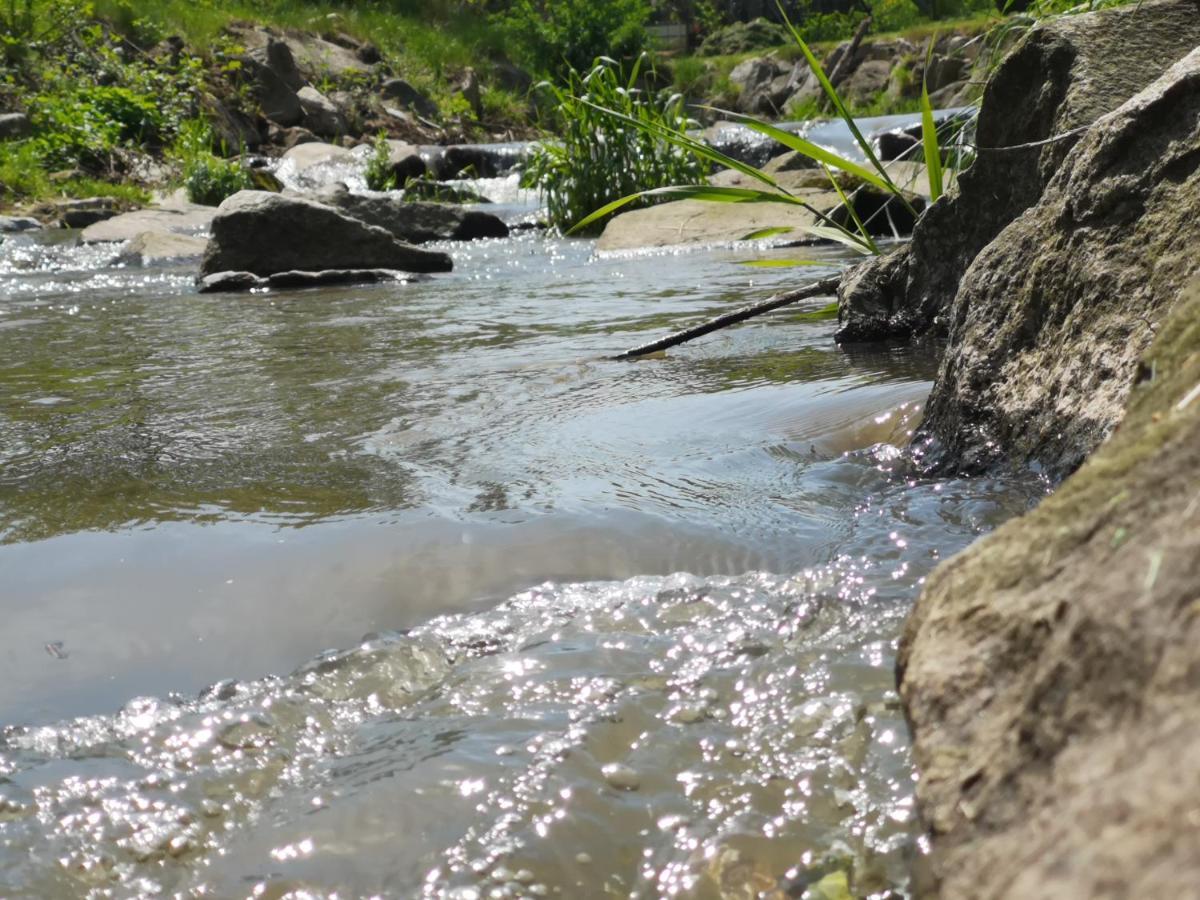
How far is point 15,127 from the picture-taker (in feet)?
44.7

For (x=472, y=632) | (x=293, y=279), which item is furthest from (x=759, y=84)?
(x=472, y=632)

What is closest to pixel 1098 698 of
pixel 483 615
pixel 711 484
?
pixel 483 615

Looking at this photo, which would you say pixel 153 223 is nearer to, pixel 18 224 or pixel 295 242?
pixel 18 224

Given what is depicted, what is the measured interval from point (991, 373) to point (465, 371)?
204 centimetres

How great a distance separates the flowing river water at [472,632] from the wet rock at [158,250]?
18.8ft

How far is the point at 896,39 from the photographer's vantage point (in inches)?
948

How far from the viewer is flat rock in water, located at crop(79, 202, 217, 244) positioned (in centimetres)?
1031

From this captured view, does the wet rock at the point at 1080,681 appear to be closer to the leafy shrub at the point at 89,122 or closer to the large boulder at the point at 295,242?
the large boulder at the point at 295,242

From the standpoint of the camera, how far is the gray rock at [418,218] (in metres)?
9.98

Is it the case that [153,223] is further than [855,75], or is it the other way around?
[855,75]

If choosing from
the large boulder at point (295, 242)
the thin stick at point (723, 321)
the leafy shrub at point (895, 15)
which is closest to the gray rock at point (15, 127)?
the large boulder at point (295, 242)

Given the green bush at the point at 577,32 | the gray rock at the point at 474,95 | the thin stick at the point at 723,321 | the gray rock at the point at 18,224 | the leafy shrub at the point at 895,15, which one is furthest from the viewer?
the leafy shrub at the point at 895,15

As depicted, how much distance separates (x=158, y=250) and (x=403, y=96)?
10472 millimetres

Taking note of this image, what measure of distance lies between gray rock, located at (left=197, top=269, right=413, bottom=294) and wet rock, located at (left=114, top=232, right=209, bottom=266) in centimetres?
158
